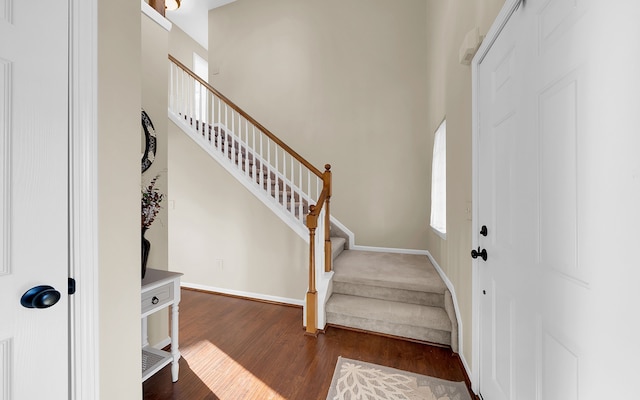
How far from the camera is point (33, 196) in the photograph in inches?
30.2

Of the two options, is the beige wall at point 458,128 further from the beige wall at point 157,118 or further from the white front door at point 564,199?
the beige wall at point 157,118

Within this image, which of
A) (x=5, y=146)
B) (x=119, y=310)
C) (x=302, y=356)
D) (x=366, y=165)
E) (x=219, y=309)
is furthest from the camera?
(x=366, y=165)

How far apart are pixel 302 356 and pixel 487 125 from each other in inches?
82.1

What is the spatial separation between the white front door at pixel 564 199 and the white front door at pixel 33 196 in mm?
1581

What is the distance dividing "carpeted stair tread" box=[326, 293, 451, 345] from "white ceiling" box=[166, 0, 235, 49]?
217 inches

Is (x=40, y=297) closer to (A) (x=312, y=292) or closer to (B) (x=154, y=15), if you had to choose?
(A) (x=312, y=292)

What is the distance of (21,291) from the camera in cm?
74

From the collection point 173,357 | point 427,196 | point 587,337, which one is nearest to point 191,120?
point 173,357

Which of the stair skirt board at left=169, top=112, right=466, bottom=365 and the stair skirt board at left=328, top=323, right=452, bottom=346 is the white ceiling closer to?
the stair skirt board at left=169, top=112, right=466, bottom=365

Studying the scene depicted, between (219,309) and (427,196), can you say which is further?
(427,196)

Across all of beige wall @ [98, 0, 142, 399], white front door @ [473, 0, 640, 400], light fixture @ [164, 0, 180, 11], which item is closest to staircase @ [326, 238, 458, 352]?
white front door @ [473, 0, 640, 400]

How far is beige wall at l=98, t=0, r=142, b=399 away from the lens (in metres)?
0.95

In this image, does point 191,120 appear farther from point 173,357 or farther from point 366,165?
point 173,357

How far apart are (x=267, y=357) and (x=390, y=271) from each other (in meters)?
1.52
